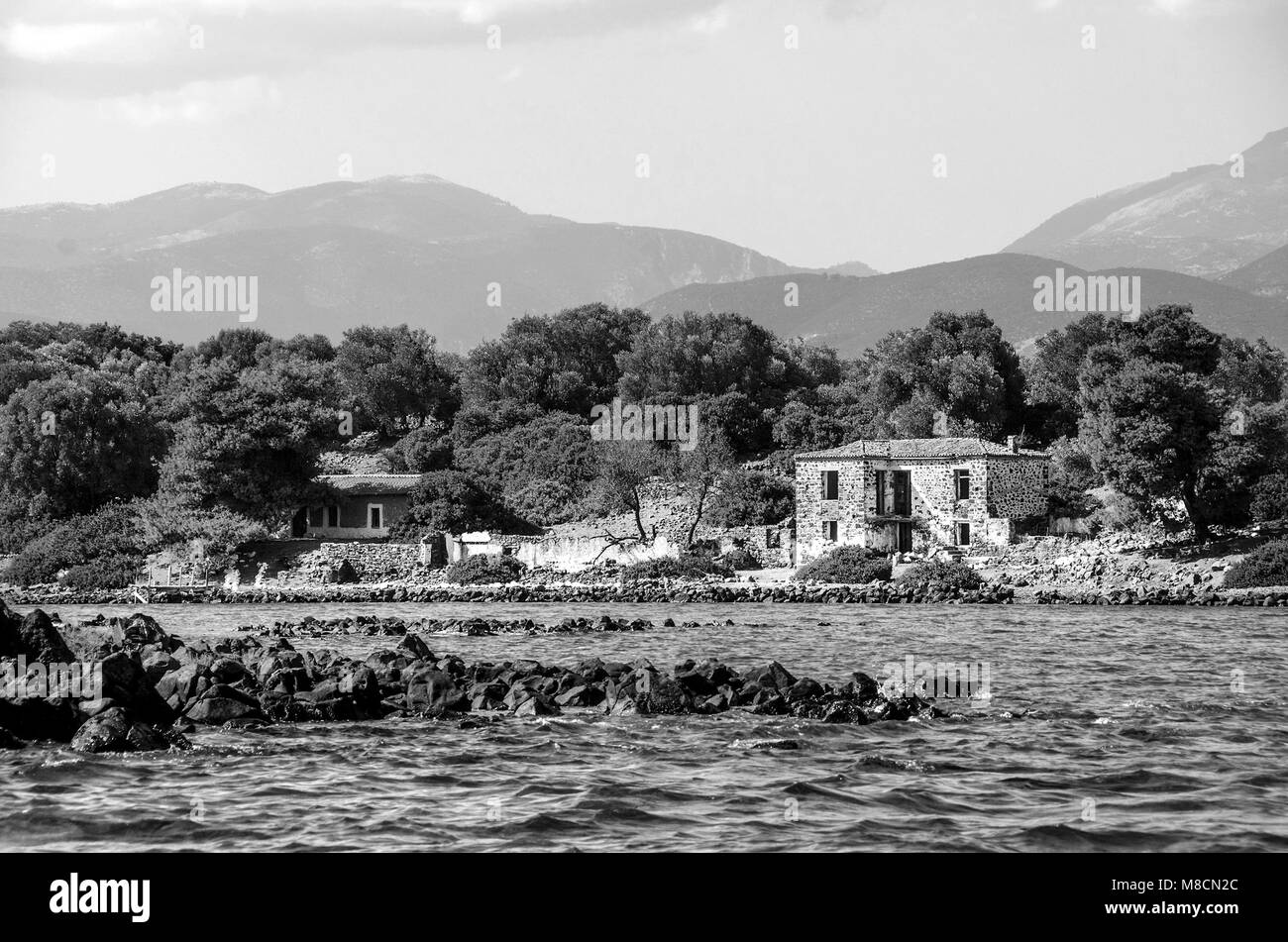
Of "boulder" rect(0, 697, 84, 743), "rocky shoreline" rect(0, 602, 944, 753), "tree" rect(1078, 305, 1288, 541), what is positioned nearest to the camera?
"boulder" rect(0, 697, 84, 743)

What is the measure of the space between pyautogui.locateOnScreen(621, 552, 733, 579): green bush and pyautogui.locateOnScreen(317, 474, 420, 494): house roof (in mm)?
10785

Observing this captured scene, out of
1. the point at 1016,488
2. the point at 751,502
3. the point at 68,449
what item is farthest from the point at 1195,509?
the point at 68,449

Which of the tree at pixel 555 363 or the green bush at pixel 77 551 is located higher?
the tree at pixel 555 363

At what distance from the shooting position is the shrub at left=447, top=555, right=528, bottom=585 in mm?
57812

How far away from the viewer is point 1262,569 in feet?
157

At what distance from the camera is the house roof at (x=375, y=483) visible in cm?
6241

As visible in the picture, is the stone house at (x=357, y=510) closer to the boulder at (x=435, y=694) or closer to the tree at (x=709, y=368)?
the tree at (x=709, y=368)

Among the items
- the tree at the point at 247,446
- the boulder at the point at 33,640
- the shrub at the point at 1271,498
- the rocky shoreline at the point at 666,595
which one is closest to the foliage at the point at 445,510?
the rocky shoreline at the point at 666,595

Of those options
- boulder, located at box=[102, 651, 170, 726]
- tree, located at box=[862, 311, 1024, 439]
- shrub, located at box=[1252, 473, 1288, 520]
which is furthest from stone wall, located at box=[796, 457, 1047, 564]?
boulder, located at box=[102, 651, 170, 726]

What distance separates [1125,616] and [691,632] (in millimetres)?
12832

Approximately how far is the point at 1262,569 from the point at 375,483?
34.2 m

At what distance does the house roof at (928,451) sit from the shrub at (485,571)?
11467mm

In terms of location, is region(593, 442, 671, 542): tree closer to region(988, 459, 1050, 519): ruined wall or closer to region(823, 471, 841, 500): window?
region(823, 471, 841, 500): window
